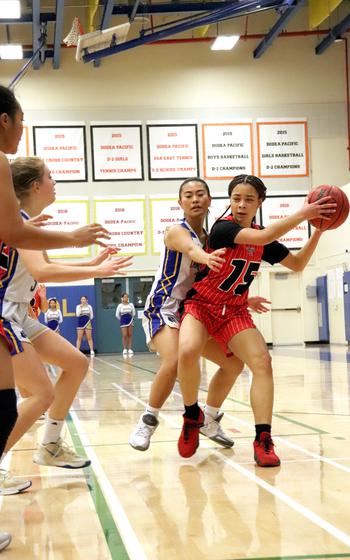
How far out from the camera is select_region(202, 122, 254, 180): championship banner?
2152 cm

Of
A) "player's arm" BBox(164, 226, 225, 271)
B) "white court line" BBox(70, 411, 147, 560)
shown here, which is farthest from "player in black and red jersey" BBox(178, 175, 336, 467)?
"white court line" BBox(70, 411, 147, 560)

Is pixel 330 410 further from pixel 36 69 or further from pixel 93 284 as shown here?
pixel 36 69

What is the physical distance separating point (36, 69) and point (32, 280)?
725 inches

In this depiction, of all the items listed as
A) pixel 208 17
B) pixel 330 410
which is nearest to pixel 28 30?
pixel 208 17

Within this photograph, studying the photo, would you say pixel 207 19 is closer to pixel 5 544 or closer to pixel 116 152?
pixel 116 152

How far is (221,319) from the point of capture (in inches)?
168

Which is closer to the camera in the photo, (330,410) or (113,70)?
(330,410)

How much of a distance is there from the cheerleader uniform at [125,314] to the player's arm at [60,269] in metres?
16.9

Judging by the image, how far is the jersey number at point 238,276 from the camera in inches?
167

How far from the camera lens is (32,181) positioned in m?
3.70


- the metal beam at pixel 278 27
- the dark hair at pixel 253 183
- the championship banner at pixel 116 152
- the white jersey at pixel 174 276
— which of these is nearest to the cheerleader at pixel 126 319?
the championship banner at pixel 116 152

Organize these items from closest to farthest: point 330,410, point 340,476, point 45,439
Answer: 1. point 340,476
2. point 45,439
3. point 330,410

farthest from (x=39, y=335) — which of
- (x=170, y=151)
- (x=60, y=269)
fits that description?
(x=170, y=151)

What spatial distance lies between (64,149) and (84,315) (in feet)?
15.5
